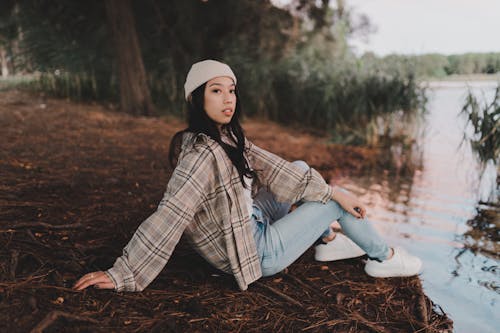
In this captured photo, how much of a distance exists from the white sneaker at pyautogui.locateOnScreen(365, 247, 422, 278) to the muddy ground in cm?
5

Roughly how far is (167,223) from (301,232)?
0.65 meters

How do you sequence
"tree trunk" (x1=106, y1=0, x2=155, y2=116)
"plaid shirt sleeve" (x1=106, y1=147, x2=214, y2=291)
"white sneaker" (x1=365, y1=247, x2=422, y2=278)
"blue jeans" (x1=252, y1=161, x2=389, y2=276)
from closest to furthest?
"plaid shirt sleeve" (x1=106, y1=147, x2=214, y2=291)
"blue jeans" (x1=252, y1=161, x2=389, y2=276)
"white sneaker" (x1=365, y1=247, x2=422, y2=278)
"tree trunk" (x1=106, y1=0, x2=155, y2=116)

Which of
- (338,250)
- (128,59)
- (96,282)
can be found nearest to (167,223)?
(96,282)

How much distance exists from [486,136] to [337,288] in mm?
2540

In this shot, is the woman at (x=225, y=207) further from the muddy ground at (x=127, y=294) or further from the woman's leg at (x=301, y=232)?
the muddy ground at (x=127, y=294)

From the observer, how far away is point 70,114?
613 centimetres

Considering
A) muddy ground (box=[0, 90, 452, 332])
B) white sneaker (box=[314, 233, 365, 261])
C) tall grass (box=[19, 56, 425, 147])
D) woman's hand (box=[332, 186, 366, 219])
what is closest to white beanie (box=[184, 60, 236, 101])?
woman's hand (box=[332, 186, 366, 219])

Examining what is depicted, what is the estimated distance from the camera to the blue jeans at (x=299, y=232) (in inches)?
77.4

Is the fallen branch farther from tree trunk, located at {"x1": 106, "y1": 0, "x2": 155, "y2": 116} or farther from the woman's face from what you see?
tree trunk, located at {"x1": 106, "y1": 0, "x2": 155, "y2": 116}

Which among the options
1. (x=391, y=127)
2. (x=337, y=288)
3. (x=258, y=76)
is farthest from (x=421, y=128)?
(x=337, y=288)

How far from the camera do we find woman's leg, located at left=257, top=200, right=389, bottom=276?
1.97 m

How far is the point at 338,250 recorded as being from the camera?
244cm

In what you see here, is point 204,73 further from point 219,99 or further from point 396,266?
point 396,266

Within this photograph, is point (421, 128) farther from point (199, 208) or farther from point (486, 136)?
point (199, 208)
